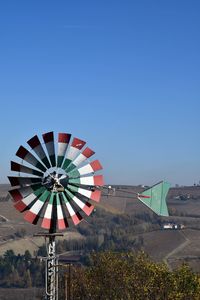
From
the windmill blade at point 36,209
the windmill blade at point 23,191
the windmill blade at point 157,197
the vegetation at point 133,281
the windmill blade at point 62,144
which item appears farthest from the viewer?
the vegetation at point 133,281

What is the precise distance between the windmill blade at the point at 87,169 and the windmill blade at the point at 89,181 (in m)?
0.26

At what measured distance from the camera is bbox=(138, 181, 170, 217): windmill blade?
2856cm

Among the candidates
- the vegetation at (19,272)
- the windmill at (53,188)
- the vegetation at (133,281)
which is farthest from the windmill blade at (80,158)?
the vegetation at (19,272)

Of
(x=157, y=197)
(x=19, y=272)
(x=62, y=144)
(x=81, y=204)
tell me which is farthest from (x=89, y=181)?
(x=19, y=272)

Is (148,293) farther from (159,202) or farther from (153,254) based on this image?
(153,254)

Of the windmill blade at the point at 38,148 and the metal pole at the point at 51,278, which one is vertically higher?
the windmill blade at the point at 38,148

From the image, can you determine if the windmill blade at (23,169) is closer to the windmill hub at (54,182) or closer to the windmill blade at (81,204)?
the windmill hub at (54,182)

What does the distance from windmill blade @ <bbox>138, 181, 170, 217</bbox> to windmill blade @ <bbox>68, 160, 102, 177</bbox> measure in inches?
114

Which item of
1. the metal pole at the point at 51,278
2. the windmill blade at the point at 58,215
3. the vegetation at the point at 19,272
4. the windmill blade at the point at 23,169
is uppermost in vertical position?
the windmill blade at the point at 23,169

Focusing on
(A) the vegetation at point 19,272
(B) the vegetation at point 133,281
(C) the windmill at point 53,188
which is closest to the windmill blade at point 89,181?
(C) the windmill at point 53,188

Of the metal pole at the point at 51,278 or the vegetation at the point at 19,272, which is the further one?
the vegetation at the point at 19,272

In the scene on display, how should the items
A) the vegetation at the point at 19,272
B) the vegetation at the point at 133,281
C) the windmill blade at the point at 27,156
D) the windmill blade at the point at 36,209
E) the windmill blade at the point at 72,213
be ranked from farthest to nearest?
1. the vegetation at the point at 19,272
2. the vegetation at the point at 133,281
3. the windmill blade at the point at 72,213
4. the windmill blade at the point at 27,156
5. the windmill blade at the point at 36,209

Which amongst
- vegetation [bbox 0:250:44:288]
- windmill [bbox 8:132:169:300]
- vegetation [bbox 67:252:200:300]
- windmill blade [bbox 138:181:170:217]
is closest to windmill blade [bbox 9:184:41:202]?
windmill [bbox 8:132:169:300]

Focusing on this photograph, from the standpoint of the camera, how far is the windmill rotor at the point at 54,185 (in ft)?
85.8
